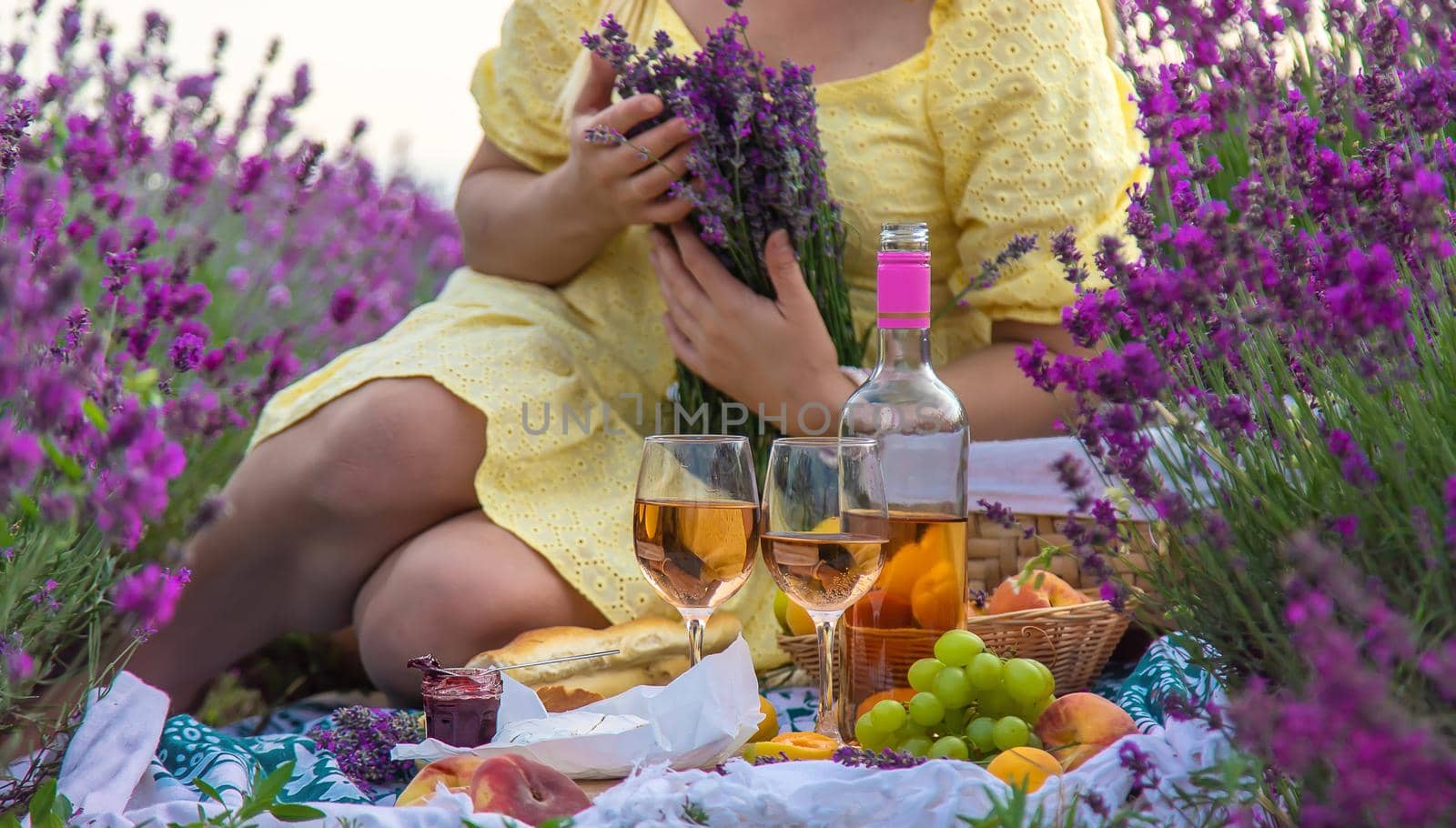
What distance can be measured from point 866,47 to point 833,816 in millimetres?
1380

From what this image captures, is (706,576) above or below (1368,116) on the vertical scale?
below

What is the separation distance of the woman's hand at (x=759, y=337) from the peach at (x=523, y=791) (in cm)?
83

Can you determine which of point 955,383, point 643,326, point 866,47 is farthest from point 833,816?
point 866,47

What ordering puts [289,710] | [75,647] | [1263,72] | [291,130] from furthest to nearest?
[291,130]
[289,710]
[75,647]
[1263,72]

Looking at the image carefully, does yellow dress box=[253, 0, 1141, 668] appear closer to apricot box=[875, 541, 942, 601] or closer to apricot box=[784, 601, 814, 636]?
apricot box=[784, 601, 814, 636]

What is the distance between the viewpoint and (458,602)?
5.77ft

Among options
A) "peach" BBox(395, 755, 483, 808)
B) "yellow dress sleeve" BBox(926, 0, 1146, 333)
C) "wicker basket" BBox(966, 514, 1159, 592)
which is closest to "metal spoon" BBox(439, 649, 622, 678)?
"peach" BBox(395, 755, 483, 808)

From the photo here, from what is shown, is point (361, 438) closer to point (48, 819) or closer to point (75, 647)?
point (75, 647)

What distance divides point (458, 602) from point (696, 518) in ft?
2.01

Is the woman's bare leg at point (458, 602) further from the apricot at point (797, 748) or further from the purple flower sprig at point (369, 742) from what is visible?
the apricot at point (797, 748)

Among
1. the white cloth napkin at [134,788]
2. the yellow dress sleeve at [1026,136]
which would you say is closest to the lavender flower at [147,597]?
the white cloth napkin at [134,788]

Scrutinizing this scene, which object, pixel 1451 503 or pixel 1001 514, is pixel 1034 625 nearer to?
pixel 1001 514

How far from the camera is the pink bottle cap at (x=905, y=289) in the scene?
1364mm

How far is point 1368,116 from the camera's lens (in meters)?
1.08
